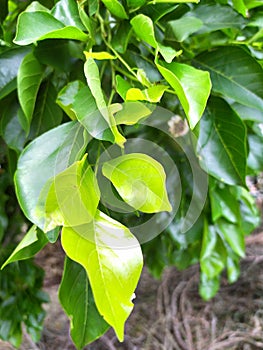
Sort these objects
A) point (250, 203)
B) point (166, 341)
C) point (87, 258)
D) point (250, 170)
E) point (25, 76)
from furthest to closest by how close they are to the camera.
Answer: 1. point (166, 341)
2. point (250, 203)
3. point (250, 170)
4. point (25, 76)
5. point (87, 258)

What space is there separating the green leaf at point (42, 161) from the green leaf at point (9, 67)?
9cm

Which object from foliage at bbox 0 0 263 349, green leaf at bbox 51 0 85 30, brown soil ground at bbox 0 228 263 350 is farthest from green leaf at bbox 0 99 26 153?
brown soil ground at bbox 0 228 263 350

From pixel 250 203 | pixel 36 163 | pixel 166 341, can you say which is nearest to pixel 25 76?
pixel 36 163

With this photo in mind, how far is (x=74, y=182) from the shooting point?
0.68ft

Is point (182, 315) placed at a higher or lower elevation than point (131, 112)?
lower

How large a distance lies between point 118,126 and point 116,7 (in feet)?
0.27

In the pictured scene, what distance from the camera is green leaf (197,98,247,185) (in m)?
0.34

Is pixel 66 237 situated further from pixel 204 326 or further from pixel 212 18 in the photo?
pixel 204 326

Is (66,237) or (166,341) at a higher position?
(66,237)

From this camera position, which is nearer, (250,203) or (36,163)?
(36,163)

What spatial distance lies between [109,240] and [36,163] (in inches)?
2.8

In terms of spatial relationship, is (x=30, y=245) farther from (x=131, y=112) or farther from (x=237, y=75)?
(x=237, y=75)

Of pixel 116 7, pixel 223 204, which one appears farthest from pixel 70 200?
pixel 223 204

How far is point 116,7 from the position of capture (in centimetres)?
28
